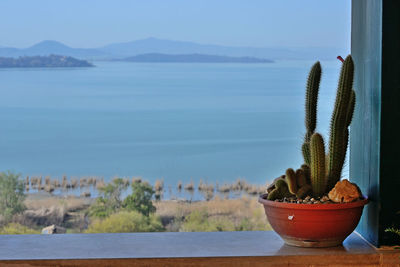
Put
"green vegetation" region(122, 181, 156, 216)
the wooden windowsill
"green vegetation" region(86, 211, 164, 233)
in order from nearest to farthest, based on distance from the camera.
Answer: the wooden windowsill, "green vegetation" region(86, 211, 164, 233), "green vegetation" region(122, 181, 156, 216)

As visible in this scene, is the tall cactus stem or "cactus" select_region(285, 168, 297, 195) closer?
"cactus" select_region(285, 168, 297, 195)

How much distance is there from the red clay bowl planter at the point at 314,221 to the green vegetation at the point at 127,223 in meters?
1.22

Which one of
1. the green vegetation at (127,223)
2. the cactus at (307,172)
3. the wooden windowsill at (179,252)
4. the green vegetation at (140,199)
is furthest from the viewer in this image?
the green vegetation at (140,199)

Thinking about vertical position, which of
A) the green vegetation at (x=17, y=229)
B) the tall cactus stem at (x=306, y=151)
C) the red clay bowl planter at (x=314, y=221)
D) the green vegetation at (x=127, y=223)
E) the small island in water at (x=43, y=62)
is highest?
the small island in water at (x=43, y=62)

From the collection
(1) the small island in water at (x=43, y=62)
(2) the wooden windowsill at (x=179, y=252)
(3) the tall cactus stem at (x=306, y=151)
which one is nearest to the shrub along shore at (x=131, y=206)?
(1) the small island in water at (x=43, y=62)

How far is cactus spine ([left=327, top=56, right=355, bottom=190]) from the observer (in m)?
2.22

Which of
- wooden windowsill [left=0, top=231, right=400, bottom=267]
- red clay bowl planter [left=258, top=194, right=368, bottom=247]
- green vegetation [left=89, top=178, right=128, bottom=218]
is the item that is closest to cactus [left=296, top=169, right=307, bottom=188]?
red clay bowl planter [left=258, top=194, right=368, bottom=247]

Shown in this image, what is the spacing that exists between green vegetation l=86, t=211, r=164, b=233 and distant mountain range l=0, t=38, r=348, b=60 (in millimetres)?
1120

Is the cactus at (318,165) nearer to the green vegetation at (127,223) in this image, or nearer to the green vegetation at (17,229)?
the green vegetation at (127,223)

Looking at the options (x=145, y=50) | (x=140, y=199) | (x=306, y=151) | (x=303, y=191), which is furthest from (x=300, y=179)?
(x=145, y=50)

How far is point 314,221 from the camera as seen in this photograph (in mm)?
2221

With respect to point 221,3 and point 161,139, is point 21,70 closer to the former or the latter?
point 161,139

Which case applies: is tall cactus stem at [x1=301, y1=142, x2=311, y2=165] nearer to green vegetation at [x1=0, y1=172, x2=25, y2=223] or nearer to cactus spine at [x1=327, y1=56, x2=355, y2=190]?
cactus spine at [x1=327, y1=56, x2=355, y2=190]

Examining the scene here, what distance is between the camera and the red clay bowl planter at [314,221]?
220 cm
